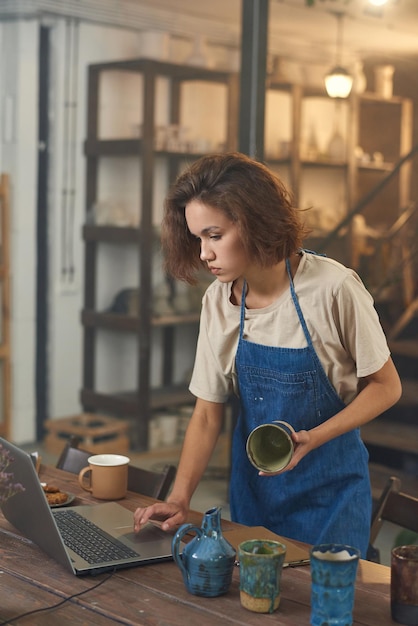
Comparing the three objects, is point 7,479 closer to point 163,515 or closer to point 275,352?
point 163,515

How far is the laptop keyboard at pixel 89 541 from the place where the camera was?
5.88ft

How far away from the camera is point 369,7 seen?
404cm

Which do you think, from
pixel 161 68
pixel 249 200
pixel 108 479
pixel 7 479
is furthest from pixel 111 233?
pixel 7 479

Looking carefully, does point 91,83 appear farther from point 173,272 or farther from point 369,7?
point 173,272

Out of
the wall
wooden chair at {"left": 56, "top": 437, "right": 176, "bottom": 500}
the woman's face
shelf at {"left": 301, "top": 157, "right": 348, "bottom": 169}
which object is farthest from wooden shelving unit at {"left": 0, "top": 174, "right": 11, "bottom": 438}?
the woman's face

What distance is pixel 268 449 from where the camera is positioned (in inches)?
76.0

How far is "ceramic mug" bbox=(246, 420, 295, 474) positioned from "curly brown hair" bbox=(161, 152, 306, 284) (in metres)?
0.35

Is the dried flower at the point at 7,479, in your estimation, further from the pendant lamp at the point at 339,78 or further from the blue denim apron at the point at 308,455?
the pendant lamp at the point at 339,78

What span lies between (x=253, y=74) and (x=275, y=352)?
2.41m

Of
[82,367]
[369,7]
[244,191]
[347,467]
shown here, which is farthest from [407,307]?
[244,191]

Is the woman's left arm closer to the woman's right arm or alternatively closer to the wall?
the woman's right arm

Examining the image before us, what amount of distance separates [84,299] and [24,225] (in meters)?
0.45

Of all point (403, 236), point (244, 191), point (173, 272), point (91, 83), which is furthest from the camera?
point (91, 83)

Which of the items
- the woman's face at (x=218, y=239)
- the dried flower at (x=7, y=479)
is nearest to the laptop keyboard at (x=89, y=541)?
the dried flower at (x=7, y=479)
